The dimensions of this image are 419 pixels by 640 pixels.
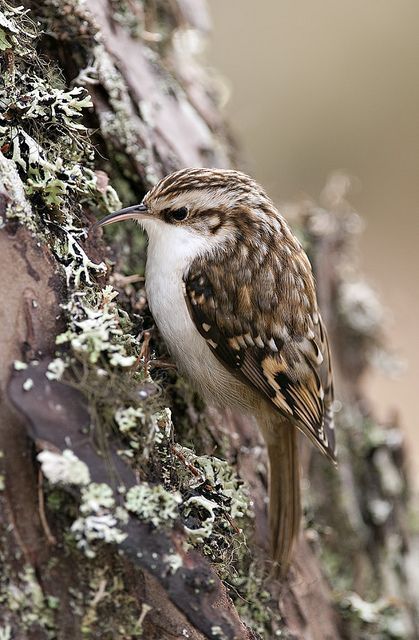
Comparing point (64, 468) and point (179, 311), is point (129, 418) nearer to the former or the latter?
point (64, 468)

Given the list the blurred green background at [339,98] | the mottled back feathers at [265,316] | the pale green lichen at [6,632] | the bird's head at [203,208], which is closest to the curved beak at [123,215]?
the bird's head at [203,208]

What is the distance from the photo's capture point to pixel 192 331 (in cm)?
218

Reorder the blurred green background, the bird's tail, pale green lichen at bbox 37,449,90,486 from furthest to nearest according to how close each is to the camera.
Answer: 1. the blurred green background
2. the bird's tail
3. pale green lichen at bbox 37,449,90,486

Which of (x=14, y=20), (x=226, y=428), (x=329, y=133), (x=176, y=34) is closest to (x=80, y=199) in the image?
(x=14, y=20)

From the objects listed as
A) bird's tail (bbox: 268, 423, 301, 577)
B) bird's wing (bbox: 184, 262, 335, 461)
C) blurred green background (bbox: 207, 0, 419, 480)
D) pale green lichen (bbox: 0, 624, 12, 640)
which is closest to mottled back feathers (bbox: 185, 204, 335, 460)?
bird's wing (bbox: 184, 262, 335, 461)

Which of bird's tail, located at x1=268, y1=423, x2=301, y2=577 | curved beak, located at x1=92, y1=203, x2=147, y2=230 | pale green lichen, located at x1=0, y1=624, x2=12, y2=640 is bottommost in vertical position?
bird's tail, located at x1=268, y1=423, x2=301, y2=577

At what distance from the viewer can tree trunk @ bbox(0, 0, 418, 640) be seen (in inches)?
58.8

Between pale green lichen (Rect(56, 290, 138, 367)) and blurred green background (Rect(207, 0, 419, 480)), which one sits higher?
pale green lichen (Rect(56, 290, 138, 367))

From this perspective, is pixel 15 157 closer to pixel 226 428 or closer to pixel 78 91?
pixel 78 91

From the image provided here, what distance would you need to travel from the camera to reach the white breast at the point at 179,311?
2154 mm

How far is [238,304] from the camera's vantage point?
2156 mm

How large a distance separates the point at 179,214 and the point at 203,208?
0.21 feet

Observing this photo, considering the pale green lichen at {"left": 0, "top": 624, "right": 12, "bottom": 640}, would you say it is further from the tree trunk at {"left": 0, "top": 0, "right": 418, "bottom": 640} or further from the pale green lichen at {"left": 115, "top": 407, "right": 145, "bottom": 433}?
the pale green lichen at {"left": 115, "top": 407, "right": 145, "bottom": 433}

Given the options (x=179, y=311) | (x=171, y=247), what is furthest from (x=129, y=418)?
(x=171, y=247)
